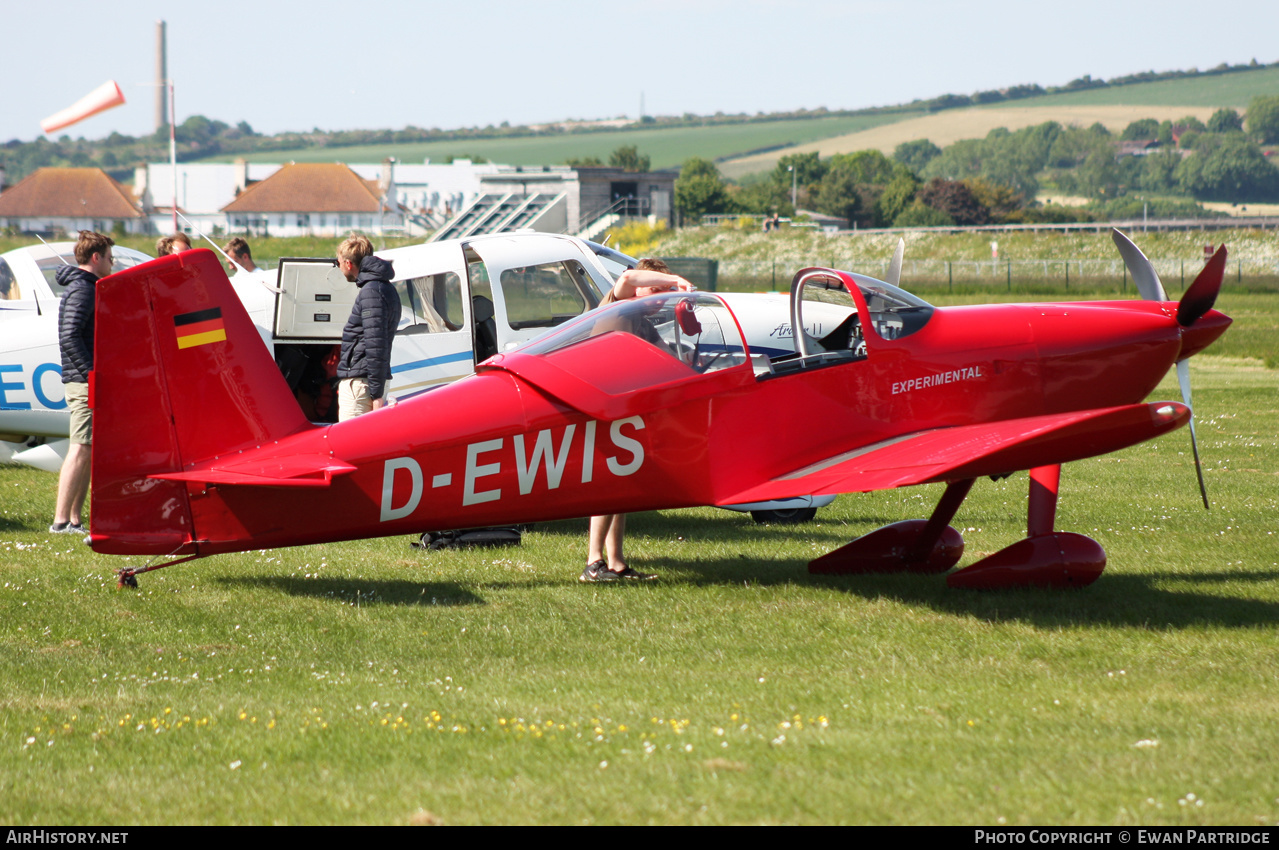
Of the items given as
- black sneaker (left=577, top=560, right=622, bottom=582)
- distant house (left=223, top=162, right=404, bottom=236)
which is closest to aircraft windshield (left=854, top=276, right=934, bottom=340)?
black sneaker (left=577, top=560, right=622, bottom=582)

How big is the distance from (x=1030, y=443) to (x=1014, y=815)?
253cm

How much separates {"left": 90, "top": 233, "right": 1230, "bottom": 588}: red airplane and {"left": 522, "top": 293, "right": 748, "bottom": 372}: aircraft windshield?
0.01 m

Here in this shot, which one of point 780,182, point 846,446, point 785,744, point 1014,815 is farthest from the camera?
point 780,182

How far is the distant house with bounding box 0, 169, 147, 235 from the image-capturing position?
129m

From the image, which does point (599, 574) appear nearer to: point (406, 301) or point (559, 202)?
point (406, 301)

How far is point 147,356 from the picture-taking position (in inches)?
247

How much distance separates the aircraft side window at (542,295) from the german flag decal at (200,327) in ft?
12.3

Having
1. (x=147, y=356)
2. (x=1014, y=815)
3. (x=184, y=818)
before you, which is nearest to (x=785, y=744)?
(x=1014, y=815)

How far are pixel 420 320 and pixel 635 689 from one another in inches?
214

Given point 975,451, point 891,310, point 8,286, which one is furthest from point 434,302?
point 975,451

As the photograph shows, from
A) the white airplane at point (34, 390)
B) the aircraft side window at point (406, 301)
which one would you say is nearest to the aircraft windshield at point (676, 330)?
the aircraft side window at point (406, 301)

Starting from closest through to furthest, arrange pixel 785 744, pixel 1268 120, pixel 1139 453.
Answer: pixel 785 744 < pixel 1139 453 < pixel 1268 120

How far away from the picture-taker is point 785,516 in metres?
9.99

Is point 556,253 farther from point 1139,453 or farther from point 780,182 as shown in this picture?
point 780,182
